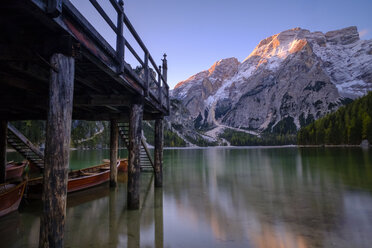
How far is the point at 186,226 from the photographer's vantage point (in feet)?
30.1

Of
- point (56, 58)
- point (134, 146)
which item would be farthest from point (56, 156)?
point (134, 146)

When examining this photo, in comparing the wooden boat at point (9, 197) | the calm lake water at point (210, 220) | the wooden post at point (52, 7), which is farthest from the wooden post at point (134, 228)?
the wooden post at point (52, 7)

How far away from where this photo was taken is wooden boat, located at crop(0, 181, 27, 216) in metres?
9.20

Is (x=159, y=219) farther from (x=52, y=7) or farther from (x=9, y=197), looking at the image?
(x=52, y=7)

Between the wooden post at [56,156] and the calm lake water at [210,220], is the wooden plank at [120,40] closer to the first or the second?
the wooden post at [56,156]

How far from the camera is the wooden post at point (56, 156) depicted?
463 centimetres

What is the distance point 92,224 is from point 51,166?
221 inches

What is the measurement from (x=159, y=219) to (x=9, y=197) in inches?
249

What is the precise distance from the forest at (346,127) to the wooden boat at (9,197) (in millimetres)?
104780

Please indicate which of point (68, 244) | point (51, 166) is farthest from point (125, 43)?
point (68, 244)

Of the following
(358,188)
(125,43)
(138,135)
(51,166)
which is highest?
(125,43)

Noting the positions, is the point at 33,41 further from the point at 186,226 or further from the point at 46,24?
the point at 186,226

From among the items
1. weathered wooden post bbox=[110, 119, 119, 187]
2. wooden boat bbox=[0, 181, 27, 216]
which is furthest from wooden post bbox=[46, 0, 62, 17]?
weathered wooden post bbox=[110, 119, 119, 187]

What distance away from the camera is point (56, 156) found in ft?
15.5
